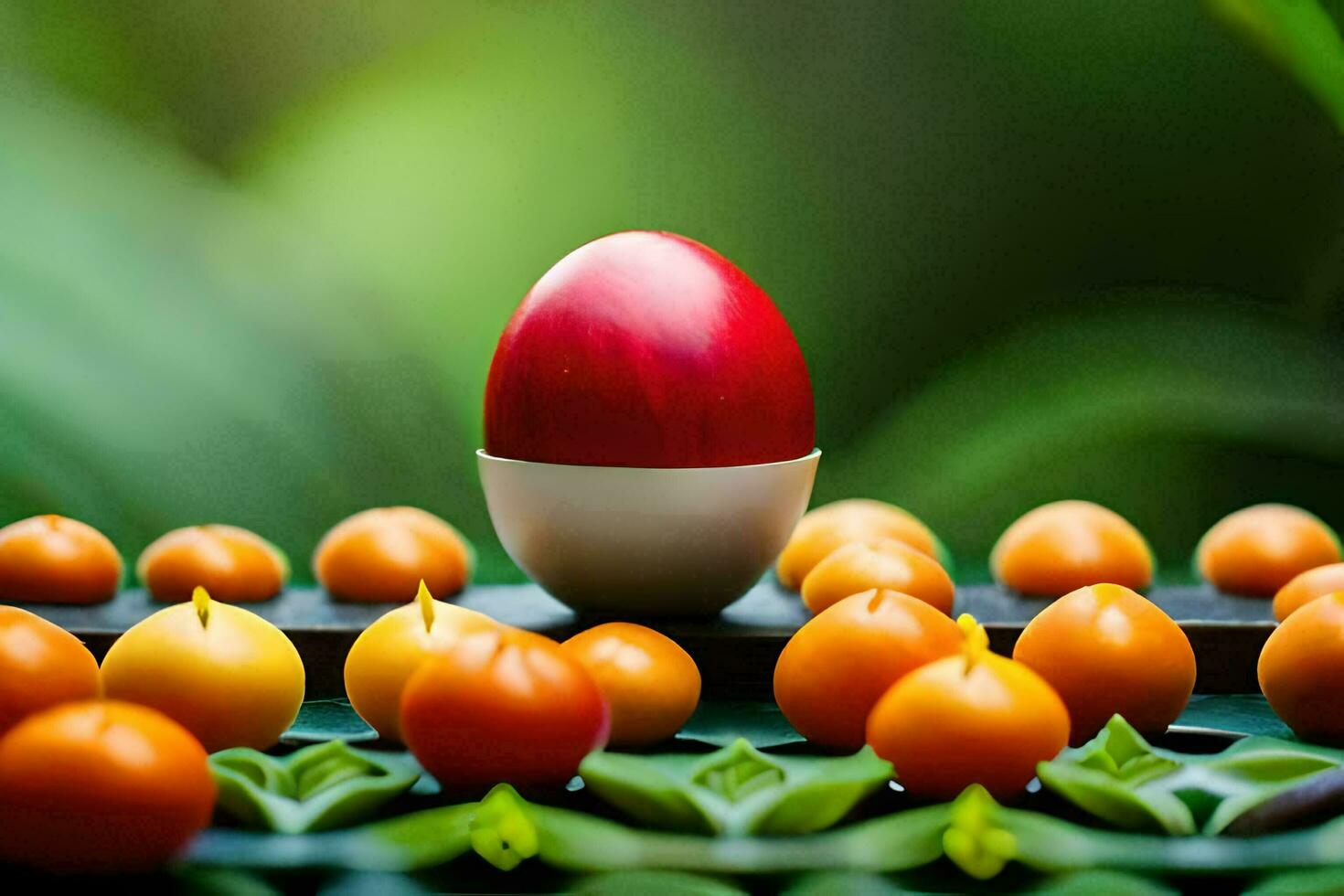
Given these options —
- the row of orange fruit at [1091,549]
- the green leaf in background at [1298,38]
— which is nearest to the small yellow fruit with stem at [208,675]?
the row of orange fruit at [1091,549]

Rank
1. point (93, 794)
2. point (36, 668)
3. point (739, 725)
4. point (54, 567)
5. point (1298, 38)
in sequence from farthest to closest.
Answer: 1. point (1298, 38)
2. point (54, 567)
3. point (739, 725)
4. point (36, 668)
5. point (93, 794)

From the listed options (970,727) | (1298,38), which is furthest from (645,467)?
(1298,38)

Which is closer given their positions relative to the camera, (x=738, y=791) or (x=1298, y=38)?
(x=738, y=791)

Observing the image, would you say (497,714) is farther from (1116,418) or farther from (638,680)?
(1116,418)

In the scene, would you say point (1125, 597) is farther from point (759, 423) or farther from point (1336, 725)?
point (759, 423)

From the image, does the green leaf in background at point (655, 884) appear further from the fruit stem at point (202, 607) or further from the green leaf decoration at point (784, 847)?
the fruit stem at point (202, 607)

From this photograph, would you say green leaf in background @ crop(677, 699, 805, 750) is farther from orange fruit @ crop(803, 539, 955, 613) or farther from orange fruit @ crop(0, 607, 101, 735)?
orange fruit @ crop(0, 607, 101, 735)
